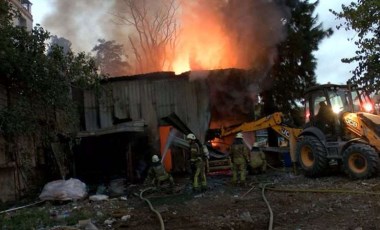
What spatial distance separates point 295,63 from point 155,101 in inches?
262

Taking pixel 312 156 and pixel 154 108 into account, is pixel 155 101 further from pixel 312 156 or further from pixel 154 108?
pixel 312 156

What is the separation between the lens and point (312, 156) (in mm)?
13984

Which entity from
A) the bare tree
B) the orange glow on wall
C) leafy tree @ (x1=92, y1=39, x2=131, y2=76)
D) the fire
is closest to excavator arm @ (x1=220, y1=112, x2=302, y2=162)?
the orange glow on wall

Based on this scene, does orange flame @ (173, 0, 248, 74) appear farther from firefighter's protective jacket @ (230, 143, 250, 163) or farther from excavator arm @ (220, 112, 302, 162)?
firefighter's protective jacket @ (230, 143, 250, 163)

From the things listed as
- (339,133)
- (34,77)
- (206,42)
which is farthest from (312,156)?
(206,42)

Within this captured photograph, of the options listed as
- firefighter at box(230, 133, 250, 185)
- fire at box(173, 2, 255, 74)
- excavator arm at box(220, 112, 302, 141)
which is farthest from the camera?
fire at box(173, 2, 255, 74)

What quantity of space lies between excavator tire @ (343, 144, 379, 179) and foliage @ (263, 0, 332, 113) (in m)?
8.60

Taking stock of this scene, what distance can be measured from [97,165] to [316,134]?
931 centimetres

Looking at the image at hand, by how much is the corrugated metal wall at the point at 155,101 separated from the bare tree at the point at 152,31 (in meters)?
6.41

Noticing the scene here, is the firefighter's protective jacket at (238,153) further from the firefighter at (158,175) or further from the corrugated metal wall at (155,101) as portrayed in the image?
the corrugated metal wall at (155,101)

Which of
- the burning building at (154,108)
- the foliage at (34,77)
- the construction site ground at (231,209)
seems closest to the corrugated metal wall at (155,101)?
the burning building at (154,108)

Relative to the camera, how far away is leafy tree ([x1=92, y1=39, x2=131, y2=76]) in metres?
32.7

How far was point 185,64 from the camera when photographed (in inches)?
913

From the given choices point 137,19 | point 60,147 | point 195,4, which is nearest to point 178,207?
point 60,147
